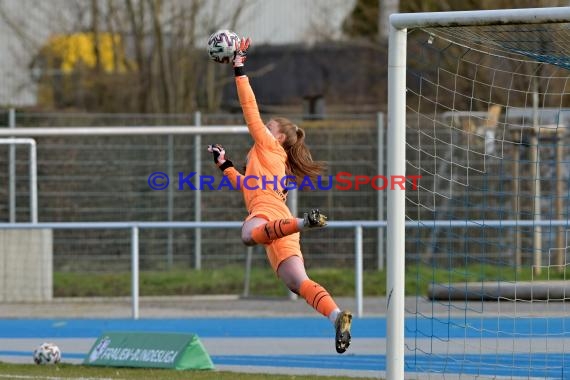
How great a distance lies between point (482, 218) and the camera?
16.0 meters

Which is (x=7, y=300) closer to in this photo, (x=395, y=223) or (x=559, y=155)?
(x=559, y=155)

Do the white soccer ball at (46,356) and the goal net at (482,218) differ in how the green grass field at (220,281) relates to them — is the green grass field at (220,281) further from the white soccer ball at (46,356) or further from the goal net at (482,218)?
the white soccer ball at (46,356)

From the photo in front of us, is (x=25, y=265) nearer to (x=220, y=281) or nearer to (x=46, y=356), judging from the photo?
(x=220, y=281)

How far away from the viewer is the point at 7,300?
52.1ft

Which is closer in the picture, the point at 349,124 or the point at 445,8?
the point at 349,124

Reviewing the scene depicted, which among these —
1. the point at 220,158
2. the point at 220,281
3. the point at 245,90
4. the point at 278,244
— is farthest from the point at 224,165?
the point at 220,281

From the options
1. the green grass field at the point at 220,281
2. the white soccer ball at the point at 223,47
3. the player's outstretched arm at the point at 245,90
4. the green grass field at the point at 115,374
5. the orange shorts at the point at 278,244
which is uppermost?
the white soccer ball at the point at 223,47

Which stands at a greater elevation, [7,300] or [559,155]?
[559,155]

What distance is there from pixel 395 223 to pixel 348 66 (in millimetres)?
18362

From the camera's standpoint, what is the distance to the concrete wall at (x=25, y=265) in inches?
628

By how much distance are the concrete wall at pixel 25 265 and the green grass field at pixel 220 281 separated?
58 centimetres

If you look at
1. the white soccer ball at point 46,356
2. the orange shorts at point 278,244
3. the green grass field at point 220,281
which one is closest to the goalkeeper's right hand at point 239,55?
the orange shorts at point 278,244

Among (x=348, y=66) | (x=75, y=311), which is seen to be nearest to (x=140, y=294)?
(x=75, y=311)

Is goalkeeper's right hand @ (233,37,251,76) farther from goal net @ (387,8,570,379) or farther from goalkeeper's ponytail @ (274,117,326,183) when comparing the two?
goal net @ (387,8,570,379)
